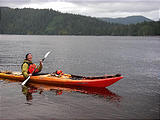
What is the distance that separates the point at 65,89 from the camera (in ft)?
48.0

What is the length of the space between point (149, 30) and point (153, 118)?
154 m

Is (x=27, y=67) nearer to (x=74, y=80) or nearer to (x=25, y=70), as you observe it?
(x=25, y=70)

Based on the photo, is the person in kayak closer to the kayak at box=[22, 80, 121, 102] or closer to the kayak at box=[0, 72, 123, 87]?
the kayak at box=[0, 72, 123, 87]

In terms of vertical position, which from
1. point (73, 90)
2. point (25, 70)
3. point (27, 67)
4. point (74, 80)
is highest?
point (27, 67)

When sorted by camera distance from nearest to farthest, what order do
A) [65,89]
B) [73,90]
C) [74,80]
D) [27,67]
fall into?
[73,90] → [65,89] → [74,80] → [27,67]

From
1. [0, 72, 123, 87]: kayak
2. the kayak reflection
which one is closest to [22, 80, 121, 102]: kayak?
the kayak reflection

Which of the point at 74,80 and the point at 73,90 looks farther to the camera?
the point at 74,80

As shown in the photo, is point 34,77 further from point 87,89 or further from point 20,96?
point 87,89

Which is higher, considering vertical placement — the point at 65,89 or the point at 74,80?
the point at 74,80

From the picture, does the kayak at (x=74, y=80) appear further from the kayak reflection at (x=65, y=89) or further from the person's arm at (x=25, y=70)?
the person's arm at (x=25, y=70)

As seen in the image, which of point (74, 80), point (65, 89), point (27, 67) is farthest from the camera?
point (27, 67)

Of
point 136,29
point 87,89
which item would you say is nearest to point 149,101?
point 87,89

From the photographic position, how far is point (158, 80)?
1794cm

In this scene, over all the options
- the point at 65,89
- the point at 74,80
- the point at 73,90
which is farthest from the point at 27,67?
the point at 73,90
